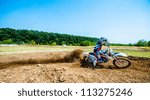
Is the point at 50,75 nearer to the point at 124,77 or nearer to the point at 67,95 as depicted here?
the point at 67,95

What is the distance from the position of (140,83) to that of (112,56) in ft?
8.40

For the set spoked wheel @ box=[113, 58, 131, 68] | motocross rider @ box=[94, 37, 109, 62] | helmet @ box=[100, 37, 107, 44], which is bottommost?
spoked wheel @ box=[113, 58, 131, 68]

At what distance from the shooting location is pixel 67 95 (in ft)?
Answer: 20.6

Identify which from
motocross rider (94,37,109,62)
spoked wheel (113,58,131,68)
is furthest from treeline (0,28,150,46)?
spoked wheel (113,58,131,68)

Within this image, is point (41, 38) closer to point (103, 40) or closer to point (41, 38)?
point (41, 38)

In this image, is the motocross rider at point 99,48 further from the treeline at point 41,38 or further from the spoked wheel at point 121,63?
the treeline at point 41,38

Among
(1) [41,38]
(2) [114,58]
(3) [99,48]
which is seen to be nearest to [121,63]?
(2) [114,58]

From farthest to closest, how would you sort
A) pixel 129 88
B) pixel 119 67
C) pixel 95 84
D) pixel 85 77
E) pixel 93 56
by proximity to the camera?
pixel 93 56 → pixel 119 67 → pixel 85 77 → pixel 95 84 → pixel 129 88

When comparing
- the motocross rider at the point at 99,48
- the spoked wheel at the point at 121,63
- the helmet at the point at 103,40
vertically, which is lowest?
the spoked wheel at the point at 121,63

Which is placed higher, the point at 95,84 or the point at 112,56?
the point at 112,56

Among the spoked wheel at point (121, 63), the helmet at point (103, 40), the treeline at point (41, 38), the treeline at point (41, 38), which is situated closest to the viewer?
the spoked wheel at point (121, 63)

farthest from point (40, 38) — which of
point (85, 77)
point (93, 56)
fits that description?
point (85, 77)

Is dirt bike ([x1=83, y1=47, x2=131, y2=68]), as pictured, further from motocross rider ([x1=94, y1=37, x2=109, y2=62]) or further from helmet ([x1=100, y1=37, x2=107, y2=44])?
helmet ([x1=100, y1=37, x2=107, y2=44])

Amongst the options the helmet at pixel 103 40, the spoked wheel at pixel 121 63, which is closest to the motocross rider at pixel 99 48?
the helmet at pixel 103 40
